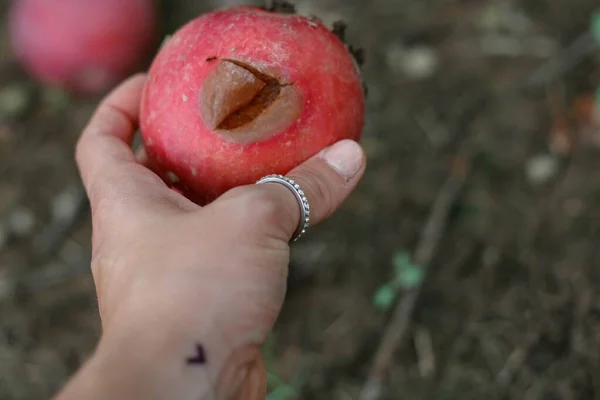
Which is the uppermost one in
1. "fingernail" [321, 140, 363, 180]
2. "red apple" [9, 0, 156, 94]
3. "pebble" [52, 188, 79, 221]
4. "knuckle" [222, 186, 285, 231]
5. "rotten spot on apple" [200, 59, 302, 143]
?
"rotten spot on apple" [200, 59, 302, 143]

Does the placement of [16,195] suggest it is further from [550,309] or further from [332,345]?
[550,309]

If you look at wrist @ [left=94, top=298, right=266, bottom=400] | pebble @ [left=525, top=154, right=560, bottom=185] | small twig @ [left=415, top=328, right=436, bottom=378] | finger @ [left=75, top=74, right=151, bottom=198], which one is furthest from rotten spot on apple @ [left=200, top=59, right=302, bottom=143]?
pebble @ [left=525, top=154, right=560, bottom=185]

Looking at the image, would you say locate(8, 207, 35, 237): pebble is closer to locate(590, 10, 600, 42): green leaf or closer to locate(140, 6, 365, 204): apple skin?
locate(140, 6, 365, 204): apple skin

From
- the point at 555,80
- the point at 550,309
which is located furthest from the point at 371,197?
the point at 555,80

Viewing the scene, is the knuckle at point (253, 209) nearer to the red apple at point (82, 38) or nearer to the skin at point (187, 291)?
the skin at point (187, 291)

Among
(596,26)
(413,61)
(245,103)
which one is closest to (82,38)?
(413,61)

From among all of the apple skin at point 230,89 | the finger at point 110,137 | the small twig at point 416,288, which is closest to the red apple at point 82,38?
the finger at point 110,137
